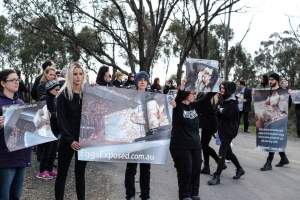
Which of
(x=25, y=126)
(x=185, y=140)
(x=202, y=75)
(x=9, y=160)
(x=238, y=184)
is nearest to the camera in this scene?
(x=9, y=160)

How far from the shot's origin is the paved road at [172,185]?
290 inches

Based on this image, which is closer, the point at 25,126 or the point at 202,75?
the point at 25,126

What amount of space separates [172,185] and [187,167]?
1.75 metres

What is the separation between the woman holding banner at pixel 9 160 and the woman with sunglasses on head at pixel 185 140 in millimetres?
2113

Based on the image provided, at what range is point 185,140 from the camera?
6492mm

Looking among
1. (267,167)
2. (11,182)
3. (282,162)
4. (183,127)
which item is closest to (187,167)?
(183,127)

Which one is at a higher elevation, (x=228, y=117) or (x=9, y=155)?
(x=228, y=117)

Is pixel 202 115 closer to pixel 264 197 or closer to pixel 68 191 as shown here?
pixel 264 197

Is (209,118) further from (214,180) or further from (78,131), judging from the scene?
(78,131)

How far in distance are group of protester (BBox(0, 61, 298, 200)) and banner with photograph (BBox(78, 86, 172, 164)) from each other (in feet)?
0.44

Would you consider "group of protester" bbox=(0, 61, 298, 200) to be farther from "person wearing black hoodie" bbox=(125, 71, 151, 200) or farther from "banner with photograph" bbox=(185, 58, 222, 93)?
"banner with photograph" bbox=(185, 58, 222, 93)

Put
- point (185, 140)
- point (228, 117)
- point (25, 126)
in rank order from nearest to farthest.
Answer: point (25, 126)
point (185, 140)
point (228, 117)

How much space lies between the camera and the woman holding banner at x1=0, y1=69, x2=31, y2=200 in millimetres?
5020

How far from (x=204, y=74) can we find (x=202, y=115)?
182cm
